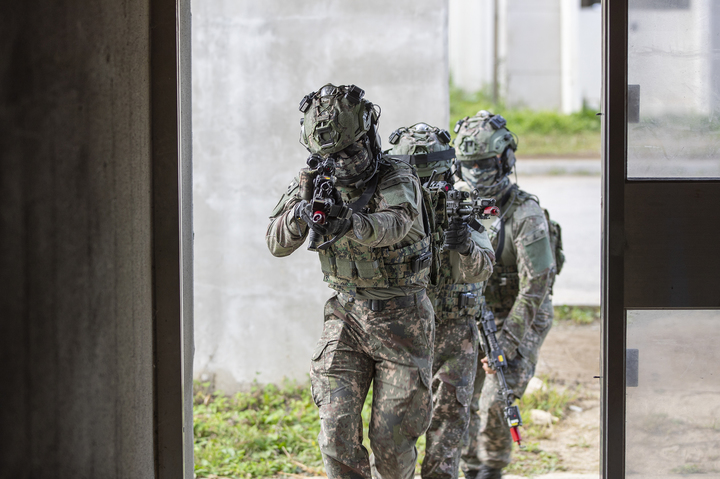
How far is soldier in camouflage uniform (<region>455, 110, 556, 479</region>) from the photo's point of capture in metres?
4.62

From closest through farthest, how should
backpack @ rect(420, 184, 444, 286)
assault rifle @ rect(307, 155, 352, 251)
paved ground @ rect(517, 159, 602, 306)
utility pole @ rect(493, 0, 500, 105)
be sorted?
assault rifle @ rect(307, 155, 352, 251)
backpack @ rect(420, 184, 444, 286)
paved ground @ rect(517, 159, 602, 306)
utility pole @ rect(493, 0, 500, 105)

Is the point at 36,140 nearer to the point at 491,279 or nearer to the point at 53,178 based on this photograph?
the point at 53,178

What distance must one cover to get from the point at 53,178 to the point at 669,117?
2577mm

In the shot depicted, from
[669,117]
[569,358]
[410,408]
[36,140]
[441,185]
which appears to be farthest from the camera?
[569,358]

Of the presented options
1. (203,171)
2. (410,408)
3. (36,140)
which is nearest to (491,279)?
(410,408)

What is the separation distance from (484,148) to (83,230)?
280 centimetres

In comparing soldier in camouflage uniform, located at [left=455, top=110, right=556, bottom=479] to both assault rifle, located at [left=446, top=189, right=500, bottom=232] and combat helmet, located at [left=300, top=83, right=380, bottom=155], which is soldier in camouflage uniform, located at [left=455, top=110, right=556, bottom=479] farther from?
combat helmet, located at [left=300, top=83, right=380, bottom=155]

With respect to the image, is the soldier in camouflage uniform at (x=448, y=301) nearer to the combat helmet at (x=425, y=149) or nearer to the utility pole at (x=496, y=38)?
the combat helmet at (x=425, y=149)

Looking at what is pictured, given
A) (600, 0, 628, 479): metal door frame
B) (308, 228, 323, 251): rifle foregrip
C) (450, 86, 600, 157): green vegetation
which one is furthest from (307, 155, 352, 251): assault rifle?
(450, 86, 600, 157): green vegetation

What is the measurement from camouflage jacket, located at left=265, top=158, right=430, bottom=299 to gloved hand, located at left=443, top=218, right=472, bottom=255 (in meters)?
0.23

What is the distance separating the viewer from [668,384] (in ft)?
10.6

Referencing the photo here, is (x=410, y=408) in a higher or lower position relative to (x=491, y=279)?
lower

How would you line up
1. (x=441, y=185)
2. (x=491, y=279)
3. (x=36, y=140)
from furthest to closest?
(x=491, y=279)
(x=441, y=185)
(x=36, y=140)

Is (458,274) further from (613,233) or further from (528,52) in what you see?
(528,52)
